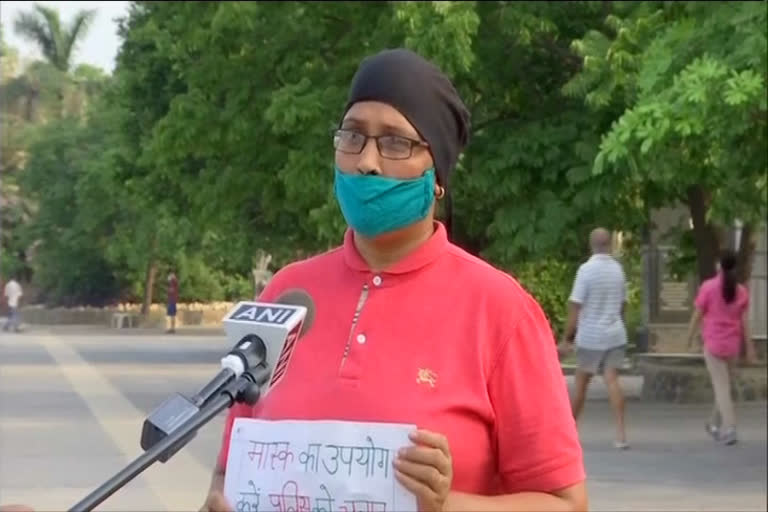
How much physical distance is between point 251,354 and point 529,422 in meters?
0.50

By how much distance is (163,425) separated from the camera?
2.30 m

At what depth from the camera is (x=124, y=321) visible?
175ft

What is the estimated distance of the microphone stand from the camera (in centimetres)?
225

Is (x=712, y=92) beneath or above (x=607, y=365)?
above

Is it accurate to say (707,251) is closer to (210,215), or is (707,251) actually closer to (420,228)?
(210,215)

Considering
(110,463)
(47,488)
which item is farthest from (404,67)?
(110,463)

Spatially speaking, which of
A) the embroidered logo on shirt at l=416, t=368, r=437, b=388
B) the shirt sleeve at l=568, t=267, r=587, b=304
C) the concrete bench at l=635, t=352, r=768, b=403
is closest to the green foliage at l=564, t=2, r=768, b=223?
the shirt sleeve at l=568, t=267, r=587, b=304

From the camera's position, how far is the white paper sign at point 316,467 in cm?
265

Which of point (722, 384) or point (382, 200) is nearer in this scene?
point (382, 200)

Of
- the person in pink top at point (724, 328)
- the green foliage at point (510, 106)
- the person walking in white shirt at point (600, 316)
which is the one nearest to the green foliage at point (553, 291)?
the green foliage at point (510, 106)

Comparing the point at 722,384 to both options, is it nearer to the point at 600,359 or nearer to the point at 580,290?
the point at 600,359

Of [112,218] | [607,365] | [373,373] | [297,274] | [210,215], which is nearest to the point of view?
[373,373]

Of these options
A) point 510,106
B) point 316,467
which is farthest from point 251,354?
point 510,106

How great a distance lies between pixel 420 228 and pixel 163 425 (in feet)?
2.40
